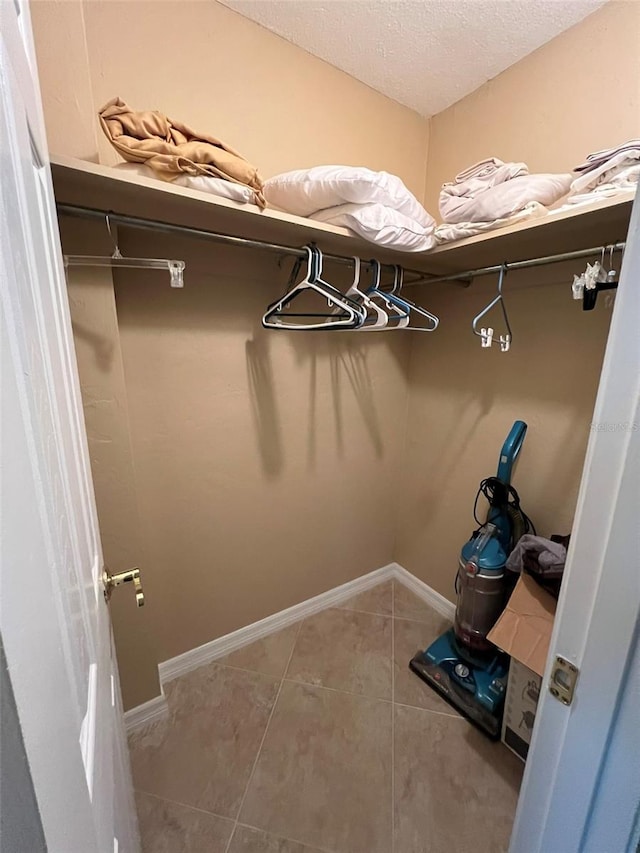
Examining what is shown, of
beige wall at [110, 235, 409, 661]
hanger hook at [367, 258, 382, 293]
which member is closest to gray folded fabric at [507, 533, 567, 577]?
beige wall at [110, 235, 409, 661]

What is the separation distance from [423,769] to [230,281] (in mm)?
1914

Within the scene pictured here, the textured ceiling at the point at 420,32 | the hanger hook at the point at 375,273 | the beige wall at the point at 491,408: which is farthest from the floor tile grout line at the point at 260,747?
the textured ceiling at the point at 420,32

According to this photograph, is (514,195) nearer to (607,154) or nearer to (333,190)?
(607,154)

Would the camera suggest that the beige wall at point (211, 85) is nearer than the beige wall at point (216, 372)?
Yes

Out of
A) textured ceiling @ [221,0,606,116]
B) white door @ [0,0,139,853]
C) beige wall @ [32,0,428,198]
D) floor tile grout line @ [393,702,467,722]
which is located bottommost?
floor tile grout line @ [393,702,467,722]

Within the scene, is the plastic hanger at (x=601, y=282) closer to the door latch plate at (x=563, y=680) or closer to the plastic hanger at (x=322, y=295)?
the plastic hanger at (x=322, y=295)

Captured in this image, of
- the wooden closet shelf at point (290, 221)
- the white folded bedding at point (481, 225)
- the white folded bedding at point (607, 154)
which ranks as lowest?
the wooden closet shelf at point (290, 221)

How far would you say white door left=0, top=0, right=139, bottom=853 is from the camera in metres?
0.22

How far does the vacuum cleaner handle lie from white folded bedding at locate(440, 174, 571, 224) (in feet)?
2.62

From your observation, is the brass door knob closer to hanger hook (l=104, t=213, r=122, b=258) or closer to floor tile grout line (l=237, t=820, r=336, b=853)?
hanger hook (l=104, t=213, r=122, b=258)

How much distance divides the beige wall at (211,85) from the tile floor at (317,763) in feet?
6.39

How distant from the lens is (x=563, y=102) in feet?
4.19

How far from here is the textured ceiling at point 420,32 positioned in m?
1.18

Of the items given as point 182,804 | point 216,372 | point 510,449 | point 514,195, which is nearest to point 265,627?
point 182,804
